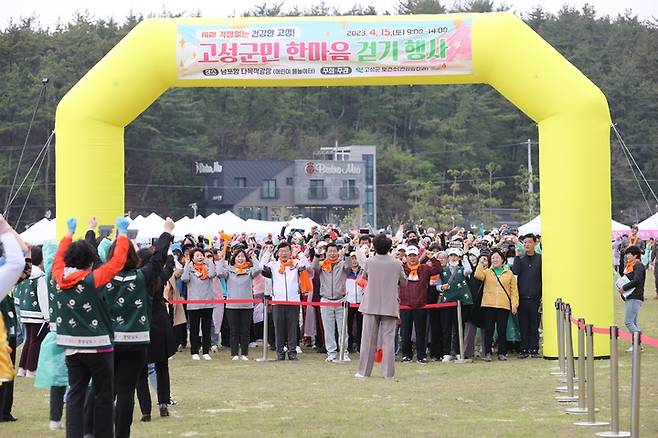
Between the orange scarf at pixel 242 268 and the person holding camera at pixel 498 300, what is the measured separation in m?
3.66

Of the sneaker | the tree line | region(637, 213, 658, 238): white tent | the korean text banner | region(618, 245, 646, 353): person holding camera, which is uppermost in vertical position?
the tree line

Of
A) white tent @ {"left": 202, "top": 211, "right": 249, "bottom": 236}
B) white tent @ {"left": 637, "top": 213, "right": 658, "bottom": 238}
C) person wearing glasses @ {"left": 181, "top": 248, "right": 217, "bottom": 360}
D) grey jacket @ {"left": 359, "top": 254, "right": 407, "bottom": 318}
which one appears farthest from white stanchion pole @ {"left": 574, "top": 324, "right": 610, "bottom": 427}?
white tent @ {"left": 637, "top": 213, "right": 658, "bottom": 238}

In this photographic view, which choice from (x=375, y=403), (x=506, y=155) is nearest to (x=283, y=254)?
(x=375, y=403)

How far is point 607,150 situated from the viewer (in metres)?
16.9

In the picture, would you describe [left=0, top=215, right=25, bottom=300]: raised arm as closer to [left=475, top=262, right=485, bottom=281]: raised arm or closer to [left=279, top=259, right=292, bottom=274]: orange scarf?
[left=279, top=259, right=292, bottom=274]: orange scarf

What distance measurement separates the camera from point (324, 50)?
16984mm

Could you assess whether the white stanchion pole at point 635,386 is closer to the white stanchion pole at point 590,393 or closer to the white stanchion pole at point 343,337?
the white stanchion pole at point 590,393

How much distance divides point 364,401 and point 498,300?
5.15 meters

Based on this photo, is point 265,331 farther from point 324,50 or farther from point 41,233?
point 41,233

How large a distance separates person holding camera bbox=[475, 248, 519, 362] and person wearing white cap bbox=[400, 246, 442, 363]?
742 millimetres

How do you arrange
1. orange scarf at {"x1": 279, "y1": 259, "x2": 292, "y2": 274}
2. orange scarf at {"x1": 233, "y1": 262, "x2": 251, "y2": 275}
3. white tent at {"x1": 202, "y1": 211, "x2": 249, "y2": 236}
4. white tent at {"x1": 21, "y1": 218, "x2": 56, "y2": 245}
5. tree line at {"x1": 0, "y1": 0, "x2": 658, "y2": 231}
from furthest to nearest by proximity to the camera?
tree line at {"x1": 0, "y1": 0, "x2": 658, "y2": 231} → white tent at {"x1": 202, "y1": 211, "x2": 249, "y2": 236} → white tent at {"x1": 21, "y1": 218, "x2": 56, "y2": 245} → orange scarf at {"x1": 233, "y1": 262, "x2": 251, "y2": 275} → orange scarf at {"x1": 279, "y1": 259, "x2": 292, "y2": 274}

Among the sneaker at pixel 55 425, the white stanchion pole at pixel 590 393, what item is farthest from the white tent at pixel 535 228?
the sneaker at pixel 55 425

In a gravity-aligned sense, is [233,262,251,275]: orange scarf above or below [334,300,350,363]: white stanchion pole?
above

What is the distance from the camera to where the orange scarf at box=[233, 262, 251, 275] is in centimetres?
1906
